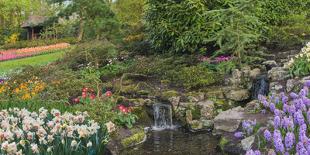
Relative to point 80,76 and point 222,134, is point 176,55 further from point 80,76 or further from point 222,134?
point 222,134

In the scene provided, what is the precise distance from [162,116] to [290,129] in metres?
4.93

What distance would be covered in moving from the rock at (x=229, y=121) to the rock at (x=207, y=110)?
1.38 meters

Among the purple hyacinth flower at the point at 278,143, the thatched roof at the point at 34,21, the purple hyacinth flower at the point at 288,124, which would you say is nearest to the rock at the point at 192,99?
the purple hyacinth flower at the point at 288,124

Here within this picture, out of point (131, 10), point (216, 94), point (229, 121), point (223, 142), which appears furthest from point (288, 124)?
point (131, 10)

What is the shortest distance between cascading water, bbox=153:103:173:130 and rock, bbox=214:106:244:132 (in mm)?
1974

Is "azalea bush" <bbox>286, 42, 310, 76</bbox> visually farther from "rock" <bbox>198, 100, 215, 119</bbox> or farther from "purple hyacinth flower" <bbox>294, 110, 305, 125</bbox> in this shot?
"purple hyacinth flower" <bbox>294, 110, 305, 125</bbox>

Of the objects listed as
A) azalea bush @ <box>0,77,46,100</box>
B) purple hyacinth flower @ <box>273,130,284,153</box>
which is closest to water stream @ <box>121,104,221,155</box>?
purple hyacinth flower @ <box>273,130,284,153</box>

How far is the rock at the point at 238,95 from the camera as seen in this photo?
34.6 feet

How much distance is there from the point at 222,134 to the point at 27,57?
58.6 feet

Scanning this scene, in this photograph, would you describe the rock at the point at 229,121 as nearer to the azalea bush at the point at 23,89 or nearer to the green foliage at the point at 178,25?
the azalea bush at the point at 23,89

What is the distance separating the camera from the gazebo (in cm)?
4094

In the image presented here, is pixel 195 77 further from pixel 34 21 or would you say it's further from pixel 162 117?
pixel 34 21

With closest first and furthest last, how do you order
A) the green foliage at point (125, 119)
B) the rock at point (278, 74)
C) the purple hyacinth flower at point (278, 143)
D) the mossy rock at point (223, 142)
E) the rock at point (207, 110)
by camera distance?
the purple hyacinth flower at point (278, 143) < the mossy rock at point (223, 142) < the green foliage at point (125, 119) < the rock at point (278, 74) < the rock at point (207, 110)

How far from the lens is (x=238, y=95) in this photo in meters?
10.6
